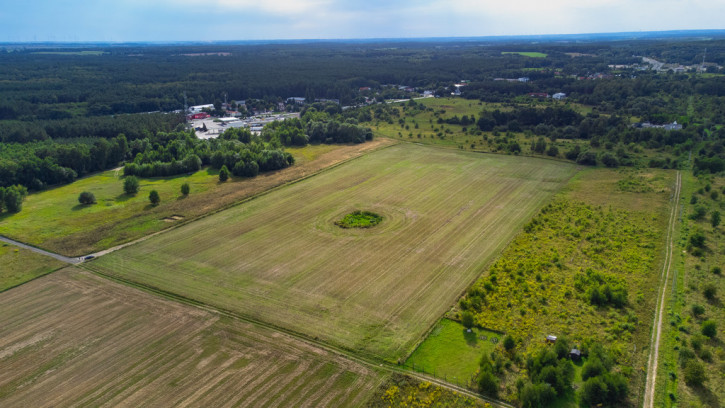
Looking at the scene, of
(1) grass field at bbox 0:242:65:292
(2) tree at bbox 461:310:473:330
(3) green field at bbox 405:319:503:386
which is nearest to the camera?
(3) green field at bbox 405:319:503:386

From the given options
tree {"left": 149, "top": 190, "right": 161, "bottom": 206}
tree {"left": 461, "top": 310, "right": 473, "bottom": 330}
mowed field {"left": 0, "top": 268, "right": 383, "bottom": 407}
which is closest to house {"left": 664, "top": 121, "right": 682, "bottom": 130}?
tree {"left": 461, "top": 310, "right": 473, "bottom": 330}

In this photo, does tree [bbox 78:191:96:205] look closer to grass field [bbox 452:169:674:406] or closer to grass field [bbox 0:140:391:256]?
grass field [bbox 0:140:391:256]

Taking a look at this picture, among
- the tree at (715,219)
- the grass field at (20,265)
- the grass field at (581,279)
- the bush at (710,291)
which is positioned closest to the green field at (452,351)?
the grass field at (581,279)

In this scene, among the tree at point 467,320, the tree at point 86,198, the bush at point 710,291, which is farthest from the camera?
the tree at point 86,198

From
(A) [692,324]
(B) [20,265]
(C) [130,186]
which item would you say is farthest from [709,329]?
(C) [130,186]

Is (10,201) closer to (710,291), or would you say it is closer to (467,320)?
(467,320)

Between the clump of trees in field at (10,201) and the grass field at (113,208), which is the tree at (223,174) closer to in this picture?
the grass field at (113,208)
